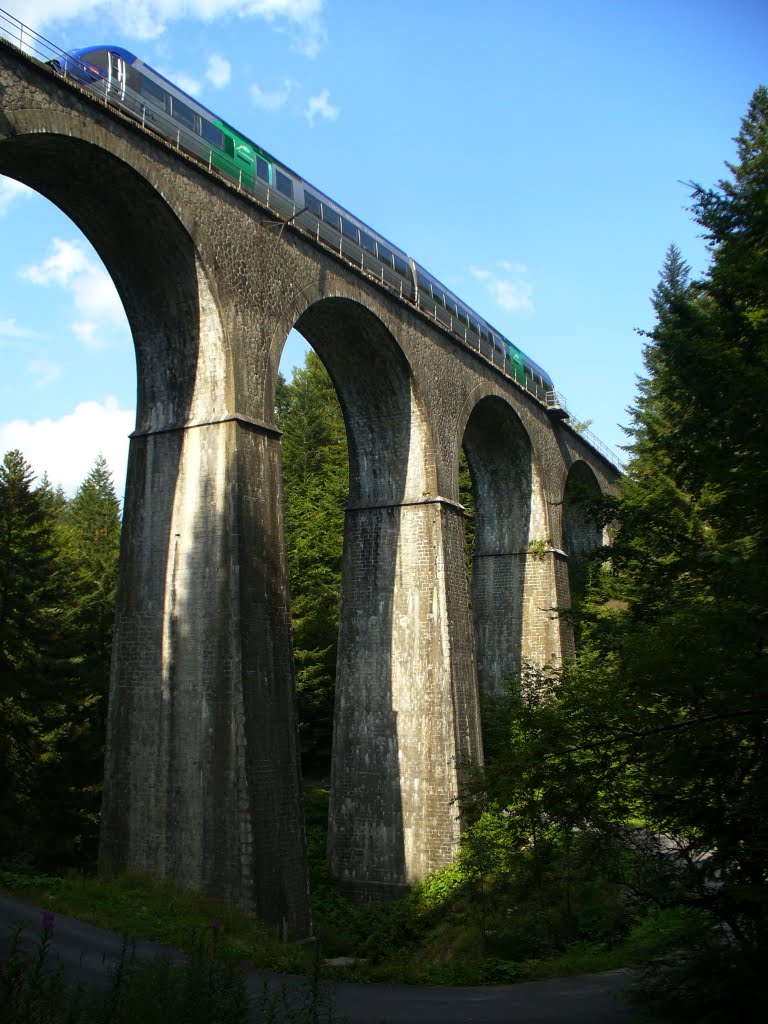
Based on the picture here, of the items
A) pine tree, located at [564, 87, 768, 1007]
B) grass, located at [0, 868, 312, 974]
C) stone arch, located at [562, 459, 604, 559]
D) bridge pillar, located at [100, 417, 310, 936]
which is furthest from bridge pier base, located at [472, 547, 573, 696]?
pine tree, located at [564, 87, 768, 1007]

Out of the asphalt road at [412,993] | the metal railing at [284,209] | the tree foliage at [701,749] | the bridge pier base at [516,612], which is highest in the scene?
the metal railing at [284,209]

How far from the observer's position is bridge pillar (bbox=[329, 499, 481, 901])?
1911cm

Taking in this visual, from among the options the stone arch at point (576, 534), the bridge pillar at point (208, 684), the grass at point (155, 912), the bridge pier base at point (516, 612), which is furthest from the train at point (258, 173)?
the grass at point (155, 912)

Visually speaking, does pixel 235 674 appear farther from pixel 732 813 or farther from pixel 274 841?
pixel 732 813

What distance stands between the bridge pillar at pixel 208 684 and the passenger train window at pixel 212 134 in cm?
515

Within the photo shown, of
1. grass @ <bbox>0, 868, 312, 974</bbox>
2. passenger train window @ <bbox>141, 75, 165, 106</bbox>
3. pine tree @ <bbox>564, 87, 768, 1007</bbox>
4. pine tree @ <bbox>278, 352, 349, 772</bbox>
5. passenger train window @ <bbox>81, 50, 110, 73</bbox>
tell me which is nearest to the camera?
pine tree @ <bbox>564, 87, 768, 1007</bbox>

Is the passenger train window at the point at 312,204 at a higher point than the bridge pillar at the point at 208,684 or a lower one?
higher

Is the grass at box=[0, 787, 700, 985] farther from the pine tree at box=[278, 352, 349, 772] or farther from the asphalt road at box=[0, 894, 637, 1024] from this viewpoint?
the pine tree at box=[278, 352, 349, 772]

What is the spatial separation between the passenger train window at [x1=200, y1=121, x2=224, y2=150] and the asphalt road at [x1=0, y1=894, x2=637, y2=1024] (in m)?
12.6

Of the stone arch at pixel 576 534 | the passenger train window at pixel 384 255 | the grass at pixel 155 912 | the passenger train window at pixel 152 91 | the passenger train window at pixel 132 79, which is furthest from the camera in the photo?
the stone arch at pixel 576 534

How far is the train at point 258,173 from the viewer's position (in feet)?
46.1

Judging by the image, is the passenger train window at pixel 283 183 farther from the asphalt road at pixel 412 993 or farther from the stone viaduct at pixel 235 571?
the asphalt road at pixel 412 993

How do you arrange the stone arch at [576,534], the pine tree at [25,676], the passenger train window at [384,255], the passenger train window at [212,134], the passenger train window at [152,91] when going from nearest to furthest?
the passenger train window at [152,91] → the passenger train window at [212,134] → the pine tree at [25,676] → the passenger train window at [384,255] → the stone arch at [576,534]

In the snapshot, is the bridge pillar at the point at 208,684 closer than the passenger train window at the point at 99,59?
Yes
